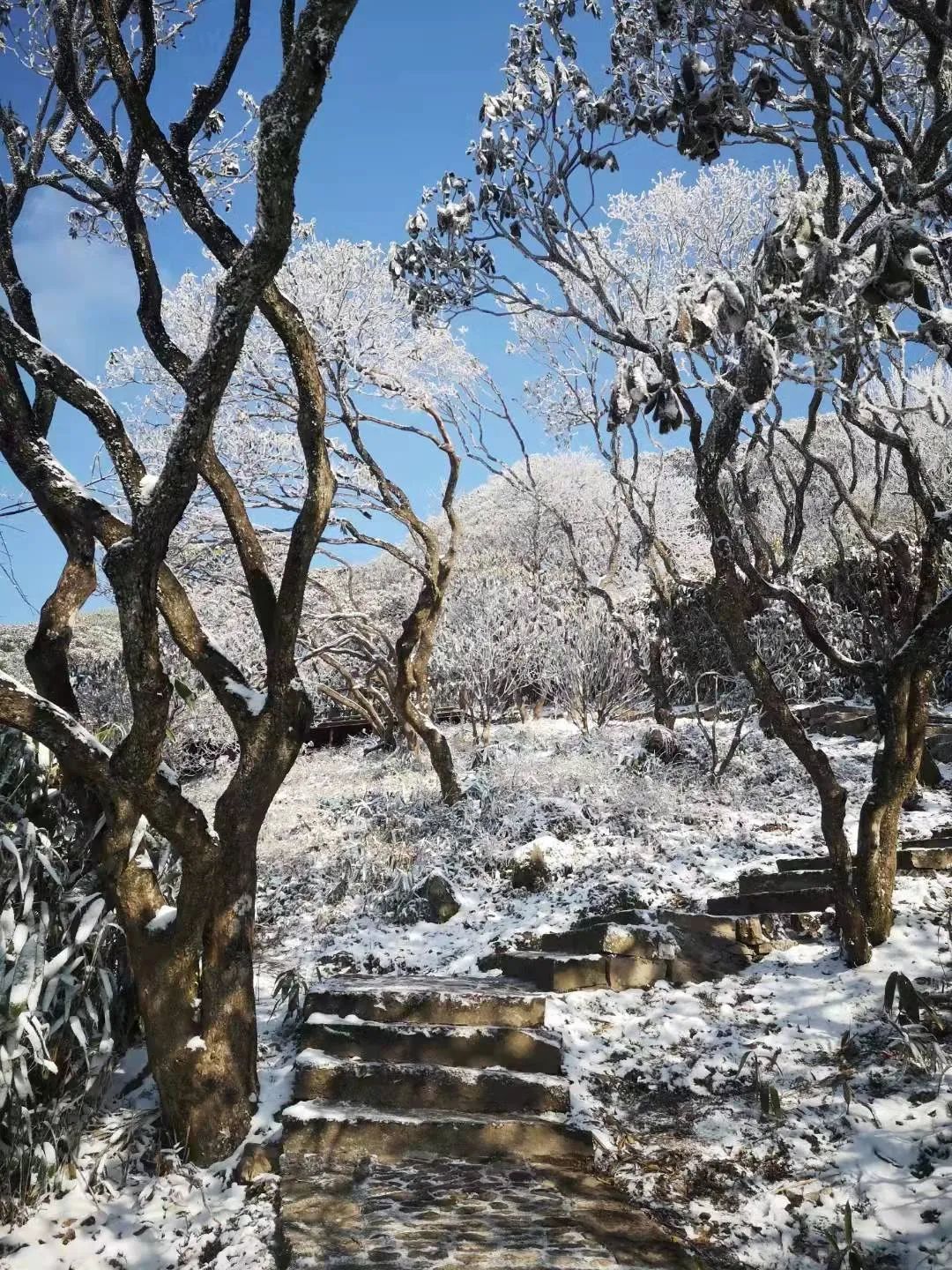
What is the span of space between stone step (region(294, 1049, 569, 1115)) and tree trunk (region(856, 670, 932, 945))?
6.77 ft

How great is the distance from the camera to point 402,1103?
3902 mm

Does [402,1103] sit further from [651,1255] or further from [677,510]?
[677,510]

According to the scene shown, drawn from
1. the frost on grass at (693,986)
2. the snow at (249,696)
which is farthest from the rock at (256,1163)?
the snow at (249,696)

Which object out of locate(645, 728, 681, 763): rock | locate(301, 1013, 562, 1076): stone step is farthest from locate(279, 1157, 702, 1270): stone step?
locate(645, 728, 681, 763): rock

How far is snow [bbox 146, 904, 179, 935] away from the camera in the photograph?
3.70 meters

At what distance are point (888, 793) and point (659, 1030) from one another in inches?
69.6

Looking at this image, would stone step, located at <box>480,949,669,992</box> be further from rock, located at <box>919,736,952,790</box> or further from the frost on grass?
rock, located at <box>919,736,952,790</box>

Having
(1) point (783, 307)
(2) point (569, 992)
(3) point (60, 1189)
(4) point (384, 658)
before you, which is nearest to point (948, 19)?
(1) point (783, 307)

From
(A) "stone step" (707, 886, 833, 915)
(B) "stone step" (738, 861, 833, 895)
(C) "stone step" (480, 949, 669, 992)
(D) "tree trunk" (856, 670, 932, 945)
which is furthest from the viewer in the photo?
(B) "stone step" (738, 861, 833, 895)

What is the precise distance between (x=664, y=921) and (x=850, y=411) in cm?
337

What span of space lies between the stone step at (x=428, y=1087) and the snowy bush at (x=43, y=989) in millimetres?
931

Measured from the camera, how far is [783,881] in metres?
6.16

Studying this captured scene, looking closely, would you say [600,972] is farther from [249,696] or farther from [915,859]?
[249,696]

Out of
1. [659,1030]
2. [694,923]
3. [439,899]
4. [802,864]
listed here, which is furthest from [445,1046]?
[802,864]
